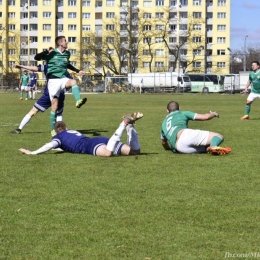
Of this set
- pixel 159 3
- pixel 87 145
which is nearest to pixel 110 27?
pixel 159 3

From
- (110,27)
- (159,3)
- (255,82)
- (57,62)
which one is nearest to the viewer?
(57,62)

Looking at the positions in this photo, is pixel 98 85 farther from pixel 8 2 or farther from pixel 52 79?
pixel 52 79

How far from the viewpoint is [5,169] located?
380 inches

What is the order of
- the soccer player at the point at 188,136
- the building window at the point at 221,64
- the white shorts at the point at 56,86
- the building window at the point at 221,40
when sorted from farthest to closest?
1. the building window at the point at 221,40
2. the building window at the point at 221,64
3. the white shorts at the point at 56,86
4. the soccer player at the point at 188,136

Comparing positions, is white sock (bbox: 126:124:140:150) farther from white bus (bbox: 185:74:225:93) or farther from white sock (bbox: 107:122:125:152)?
white bus (bbox: 185:74:225:93)

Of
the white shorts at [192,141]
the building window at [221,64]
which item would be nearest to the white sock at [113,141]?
the white shorts at [192,141]

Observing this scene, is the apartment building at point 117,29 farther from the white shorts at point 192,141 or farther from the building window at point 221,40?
the white shorts at point 192,141

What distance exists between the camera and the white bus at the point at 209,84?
78000 millimetres

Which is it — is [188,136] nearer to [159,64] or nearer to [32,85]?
[32,85]

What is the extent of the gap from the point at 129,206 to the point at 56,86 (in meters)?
8.37

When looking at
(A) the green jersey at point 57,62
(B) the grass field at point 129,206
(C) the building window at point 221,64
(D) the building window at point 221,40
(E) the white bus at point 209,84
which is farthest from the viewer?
(D) the building window at point 221,40

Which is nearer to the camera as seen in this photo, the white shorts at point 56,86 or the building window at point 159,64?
the white shorts at point 56,86

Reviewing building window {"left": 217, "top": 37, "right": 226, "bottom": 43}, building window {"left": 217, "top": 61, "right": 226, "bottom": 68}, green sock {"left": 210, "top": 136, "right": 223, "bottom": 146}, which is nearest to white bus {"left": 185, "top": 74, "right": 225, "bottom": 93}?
building window {"left": 217, "top": 61, "right": 226, "bottom": 68}

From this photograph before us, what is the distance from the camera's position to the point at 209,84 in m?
78.8
